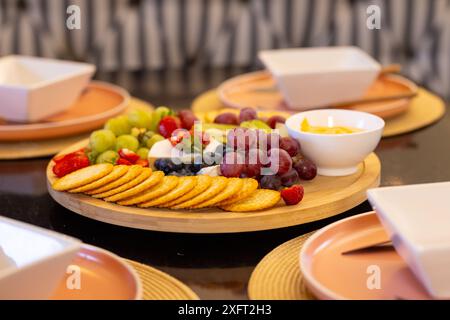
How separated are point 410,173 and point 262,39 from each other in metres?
1.51

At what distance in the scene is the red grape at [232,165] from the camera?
3.97ft

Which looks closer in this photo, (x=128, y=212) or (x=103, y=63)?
(x=128, y=212)

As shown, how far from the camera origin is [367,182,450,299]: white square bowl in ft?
2.82

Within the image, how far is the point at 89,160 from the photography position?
1.36 metres

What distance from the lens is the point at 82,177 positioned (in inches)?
48.3

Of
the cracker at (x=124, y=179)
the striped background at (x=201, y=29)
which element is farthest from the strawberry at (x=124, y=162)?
the striped background at (x=201, y=29)

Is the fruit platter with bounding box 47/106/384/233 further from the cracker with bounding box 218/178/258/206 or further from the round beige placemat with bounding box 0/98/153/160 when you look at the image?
the round beige placemat with bounding box 0/98/153/160

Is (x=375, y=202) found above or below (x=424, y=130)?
above

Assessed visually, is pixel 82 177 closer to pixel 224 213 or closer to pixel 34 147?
pixel 224 213

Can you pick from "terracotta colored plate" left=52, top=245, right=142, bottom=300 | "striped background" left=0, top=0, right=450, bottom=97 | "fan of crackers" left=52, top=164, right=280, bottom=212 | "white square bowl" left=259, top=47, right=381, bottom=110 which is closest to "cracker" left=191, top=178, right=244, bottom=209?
"fan of crackers" left=52, top=164, right=280, bottom=212

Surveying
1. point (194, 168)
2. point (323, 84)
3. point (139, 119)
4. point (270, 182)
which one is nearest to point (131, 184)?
point (194, 168)
